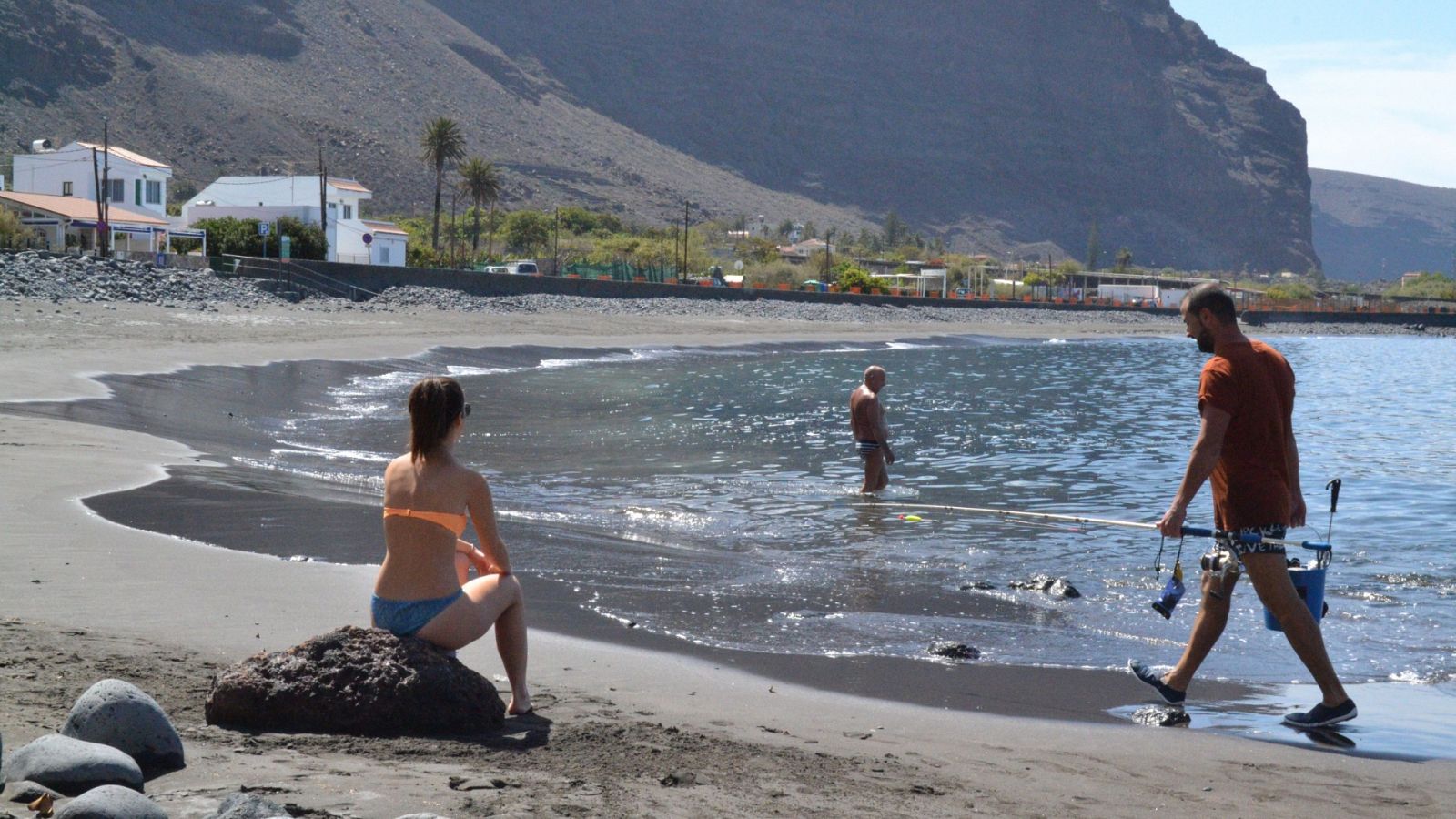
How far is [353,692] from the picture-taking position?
5297 mm

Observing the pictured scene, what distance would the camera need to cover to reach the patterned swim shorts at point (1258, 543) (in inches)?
251

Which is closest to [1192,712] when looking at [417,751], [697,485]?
[417,751]

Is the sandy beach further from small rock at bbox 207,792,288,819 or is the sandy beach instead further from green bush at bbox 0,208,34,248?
green bush at bbox 0,208,34,248

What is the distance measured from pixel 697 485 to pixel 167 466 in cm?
565

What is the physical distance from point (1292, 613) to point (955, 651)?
6.27ft

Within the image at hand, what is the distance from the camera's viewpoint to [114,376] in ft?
71.5

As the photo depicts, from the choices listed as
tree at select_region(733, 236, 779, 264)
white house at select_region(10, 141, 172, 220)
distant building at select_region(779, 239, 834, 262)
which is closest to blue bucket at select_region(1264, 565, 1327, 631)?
white house at select_region(10, 141, 172, 220)

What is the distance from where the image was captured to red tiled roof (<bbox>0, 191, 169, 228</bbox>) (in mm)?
61375

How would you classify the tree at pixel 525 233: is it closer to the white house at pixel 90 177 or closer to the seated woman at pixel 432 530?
the white house at pixel 90 177

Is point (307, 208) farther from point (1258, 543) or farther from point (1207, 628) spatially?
point (1258, 543)

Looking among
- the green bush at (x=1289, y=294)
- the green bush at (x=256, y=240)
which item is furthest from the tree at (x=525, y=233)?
the green bush at (x=1289, y=294)

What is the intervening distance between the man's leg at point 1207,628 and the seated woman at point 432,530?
3289mm

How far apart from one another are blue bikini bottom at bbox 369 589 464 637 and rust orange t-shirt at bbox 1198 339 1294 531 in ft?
11.3

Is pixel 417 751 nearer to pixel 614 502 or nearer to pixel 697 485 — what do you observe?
pixel 614 502
